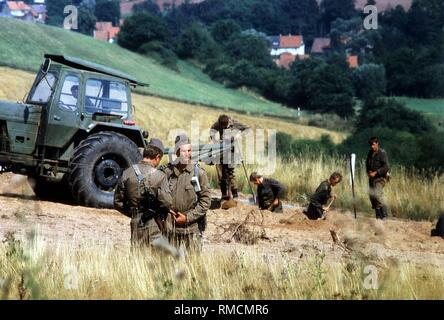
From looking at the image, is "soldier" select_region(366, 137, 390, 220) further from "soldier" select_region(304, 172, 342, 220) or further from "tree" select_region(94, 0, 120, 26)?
"tree" select_region(94, 0, 120, 26)

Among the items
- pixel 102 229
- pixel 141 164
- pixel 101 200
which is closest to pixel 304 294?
pixel 141 164

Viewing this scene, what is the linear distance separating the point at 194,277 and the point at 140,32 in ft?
252

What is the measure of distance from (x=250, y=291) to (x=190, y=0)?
481 ft

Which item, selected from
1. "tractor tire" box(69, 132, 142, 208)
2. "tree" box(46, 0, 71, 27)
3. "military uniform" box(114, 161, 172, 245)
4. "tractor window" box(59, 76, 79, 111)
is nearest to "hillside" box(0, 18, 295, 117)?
"tree" box(46, 0, 71, 27)

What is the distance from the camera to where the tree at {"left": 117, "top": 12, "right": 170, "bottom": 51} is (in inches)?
3319

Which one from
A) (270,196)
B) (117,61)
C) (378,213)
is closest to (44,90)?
(270,196)

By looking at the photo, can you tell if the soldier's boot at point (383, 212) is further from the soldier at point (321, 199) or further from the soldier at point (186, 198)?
the soldier at point (186, 198)

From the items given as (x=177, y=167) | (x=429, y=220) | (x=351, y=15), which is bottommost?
(x=429, y=220)

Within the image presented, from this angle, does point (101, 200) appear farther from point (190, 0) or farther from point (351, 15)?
point (190, 0)

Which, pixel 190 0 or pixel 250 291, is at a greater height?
pixel 190 0

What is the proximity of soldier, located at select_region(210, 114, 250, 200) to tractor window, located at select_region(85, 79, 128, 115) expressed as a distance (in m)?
1.66

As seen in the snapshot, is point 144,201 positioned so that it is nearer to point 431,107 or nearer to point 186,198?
point 186,198

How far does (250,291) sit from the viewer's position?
910cm

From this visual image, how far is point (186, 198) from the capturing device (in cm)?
1012
